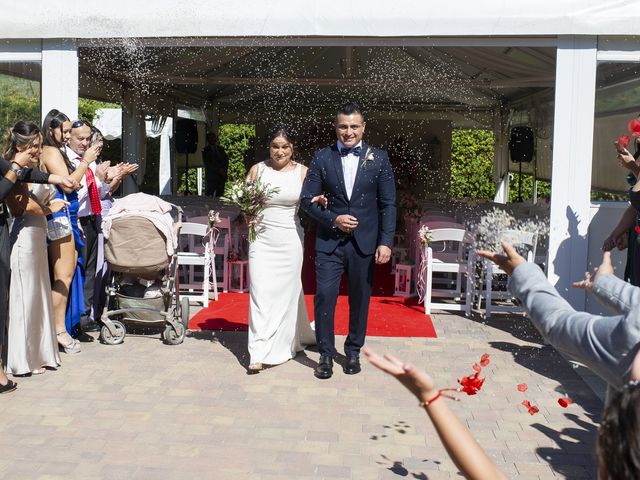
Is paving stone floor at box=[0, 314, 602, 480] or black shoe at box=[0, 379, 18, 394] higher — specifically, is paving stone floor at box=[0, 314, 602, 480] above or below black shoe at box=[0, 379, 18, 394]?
below

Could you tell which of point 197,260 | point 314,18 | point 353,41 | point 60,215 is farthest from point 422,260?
point 60,215

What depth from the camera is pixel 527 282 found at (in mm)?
2162

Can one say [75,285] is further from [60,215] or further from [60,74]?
[60,74]

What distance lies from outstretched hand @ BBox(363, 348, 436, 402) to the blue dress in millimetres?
5451

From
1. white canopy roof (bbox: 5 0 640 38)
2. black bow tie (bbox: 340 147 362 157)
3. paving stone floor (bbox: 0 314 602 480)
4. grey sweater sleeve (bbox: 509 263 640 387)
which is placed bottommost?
paving stone floor (bbox: 0 314 602 480)

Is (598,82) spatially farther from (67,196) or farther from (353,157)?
(67,196)

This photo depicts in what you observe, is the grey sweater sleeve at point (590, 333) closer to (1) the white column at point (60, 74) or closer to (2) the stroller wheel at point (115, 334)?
(2) the stroller wheel at point (115, 334)

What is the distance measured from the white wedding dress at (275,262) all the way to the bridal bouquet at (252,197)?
0.04 metres

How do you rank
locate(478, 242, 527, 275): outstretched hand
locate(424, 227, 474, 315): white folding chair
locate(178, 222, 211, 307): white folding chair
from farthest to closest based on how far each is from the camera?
locate(178, 222, 211, 307): white folding chair → locate(424, 227, 474, 315): white folding chair → locate(478, 242, 527, 275): outstretched hand

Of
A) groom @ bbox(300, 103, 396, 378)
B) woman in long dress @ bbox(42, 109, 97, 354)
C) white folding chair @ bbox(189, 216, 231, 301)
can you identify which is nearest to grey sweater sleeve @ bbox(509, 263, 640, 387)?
groom @ bbox(300, 103, 396, 378)

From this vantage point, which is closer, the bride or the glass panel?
the bride

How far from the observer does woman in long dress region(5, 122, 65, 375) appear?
18.8 ft

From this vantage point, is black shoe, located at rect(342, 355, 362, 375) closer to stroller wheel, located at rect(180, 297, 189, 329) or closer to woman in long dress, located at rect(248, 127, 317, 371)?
woman in long dress, located at rect(248, 127, 317, 371)

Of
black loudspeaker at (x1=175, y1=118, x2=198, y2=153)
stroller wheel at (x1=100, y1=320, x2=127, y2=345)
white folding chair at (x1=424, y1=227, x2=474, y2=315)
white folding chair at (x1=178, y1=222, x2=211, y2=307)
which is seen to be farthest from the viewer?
black loudspeaker at (x1=175, y1=118, x2=198, y2=153)
